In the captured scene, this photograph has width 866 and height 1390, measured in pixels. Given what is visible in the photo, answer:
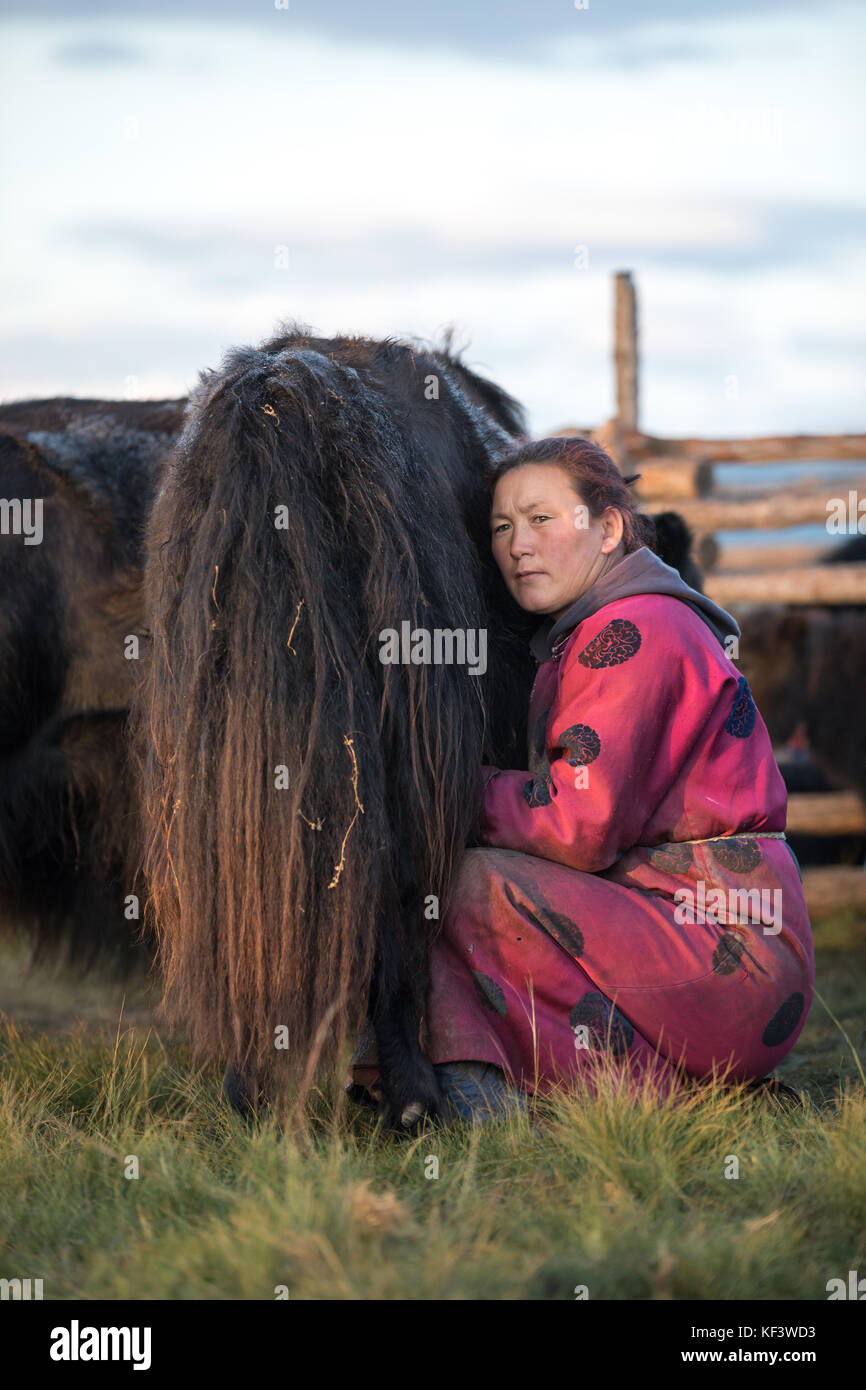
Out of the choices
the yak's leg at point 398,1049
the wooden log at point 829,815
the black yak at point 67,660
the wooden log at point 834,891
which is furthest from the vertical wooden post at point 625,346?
the yak's leg at point 398,1049

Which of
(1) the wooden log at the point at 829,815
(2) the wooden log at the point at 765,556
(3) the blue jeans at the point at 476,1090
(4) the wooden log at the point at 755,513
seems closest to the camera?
(3) the blue jeans at the point at 476,1090

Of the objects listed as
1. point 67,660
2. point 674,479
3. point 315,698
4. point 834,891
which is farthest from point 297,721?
point 674,479

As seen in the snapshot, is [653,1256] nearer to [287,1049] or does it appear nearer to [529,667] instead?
[287,1049]

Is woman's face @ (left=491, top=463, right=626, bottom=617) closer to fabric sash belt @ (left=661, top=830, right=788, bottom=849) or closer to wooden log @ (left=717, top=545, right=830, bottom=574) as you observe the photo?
fabric sash belt @ (left=661, top=830, right=788, bottom=849)

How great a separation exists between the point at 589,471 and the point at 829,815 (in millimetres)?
5370

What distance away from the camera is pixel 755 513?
789 cm

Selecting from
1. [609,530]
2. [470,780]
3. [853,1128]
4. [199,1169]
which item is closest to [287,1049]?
[199,1169]

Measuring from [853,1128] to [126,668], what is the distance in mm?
2387

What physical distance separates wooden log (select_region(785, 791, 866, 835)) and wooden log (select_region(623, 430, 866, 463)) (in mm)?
2265

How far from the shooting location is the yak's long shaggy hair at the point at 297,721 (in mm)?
2312

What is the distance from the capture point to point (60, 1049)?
3.31 metres

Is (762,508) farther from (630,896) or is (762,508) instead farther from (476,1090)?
(476,1090)

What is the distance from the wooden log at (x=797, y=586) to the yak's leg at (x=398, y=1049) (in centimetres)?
541

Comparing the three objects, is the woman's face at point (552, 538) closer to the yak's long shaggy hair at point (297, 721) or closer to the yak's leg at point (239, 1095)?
the yak's long shaggy hair at point (297, 721)
